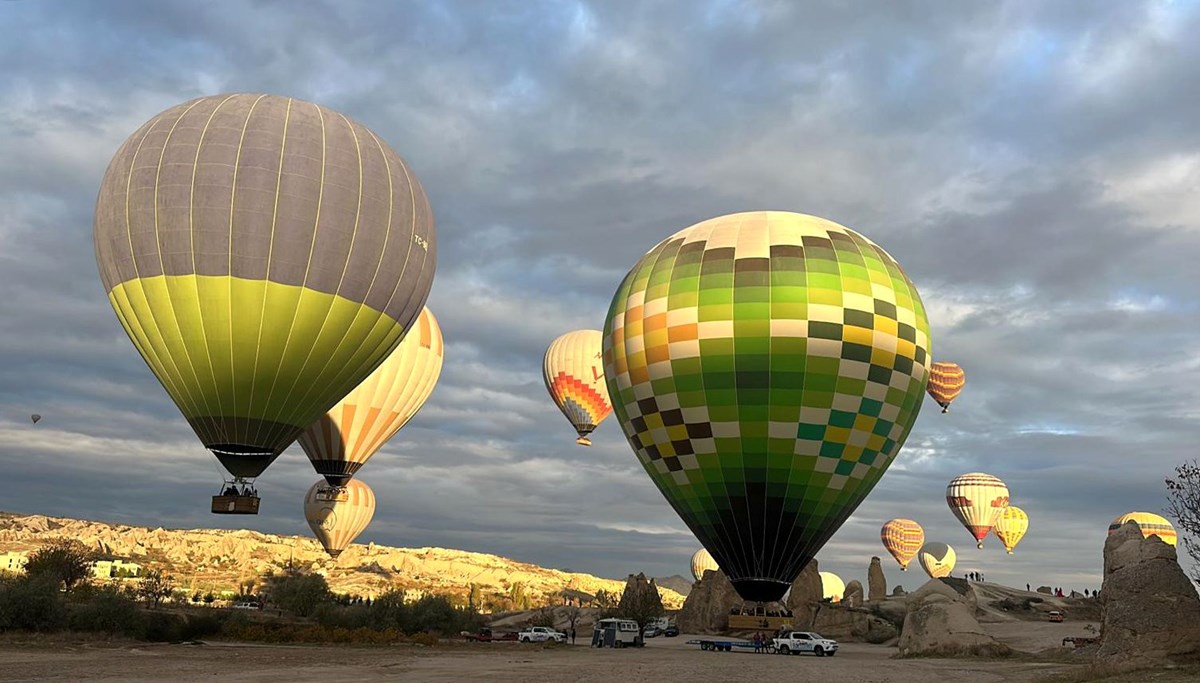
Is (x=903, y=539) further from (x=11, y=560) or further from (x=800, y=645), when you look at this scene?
(x=11, y=560)

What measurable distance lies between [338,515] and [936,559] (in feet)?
227

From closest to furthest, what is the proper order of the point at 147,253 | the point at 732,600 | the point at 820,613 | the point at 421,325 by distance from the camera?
the point at 147,253
the point at 421,325
the point at 820,613
the point at 732,600

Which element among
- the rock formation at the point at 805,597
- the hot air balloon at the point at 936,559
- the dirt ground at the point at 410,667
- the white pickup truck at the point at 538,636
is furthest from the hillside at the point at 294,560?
the dirt ground at the point at 410,667

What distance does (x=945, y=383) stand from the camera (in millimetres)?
86250

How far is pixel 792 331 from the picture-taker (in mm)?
33406

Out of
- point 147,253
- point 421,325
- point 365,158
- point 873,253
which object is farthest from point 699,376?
point 421,325

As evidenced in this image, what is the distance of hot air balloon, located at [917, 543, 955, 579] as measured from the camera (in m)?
104

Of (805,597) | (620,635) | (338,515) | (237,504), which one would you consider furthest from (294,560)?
(237,504)

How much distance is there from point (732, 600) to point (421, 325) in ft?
116

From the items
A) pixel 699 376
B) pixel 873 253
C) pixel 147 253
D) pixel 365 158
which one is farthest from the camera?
pixel 873 253

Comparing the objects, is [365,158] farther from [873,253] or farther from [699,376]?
[873,253]

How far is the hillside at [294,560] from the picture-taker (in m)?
123

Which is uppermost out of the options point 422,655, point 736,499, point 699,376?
point 699,376

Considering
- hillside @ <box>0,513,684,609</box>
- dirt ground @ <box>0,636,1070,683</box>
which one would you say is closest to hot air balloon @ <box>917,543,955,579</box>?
hillside @ <box>0,513,684,609</box>
